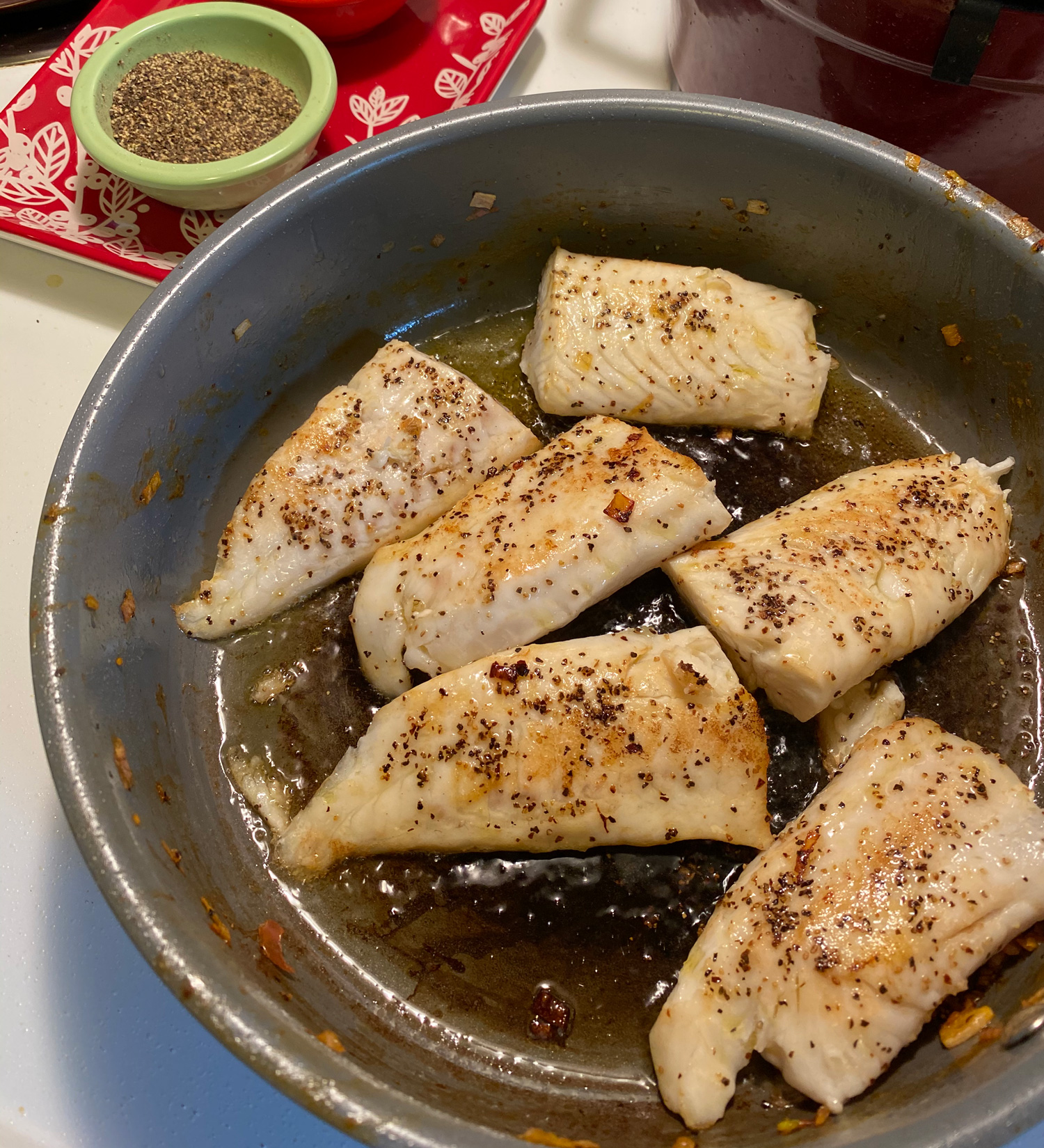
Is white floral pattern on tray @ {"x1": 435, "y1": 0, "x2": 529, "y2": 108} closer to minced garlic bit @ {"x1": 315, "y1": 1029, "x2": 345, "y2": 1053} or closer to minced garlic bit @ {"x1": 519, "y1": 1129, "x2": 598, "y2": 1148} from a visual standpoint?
minced garlic bit @ {"x1": 315, "y1": 1029, "x2": 345, "y2": 1053}

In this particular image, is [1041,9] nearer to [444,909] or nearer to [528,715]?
[528,715]

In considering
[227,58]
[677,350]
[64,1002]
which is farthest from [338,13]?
[64,1002]

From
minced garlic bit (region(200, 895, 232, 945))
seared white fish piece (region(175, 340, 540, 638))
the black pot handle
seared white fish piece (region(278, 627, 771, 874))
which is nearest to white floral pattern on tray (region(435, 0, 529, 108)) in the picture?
seared white fish piece (region(175, 340, 540, 638))

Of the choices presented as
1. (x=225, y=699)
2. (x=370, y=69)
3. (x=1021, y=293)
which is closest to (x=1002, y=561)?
(x=1021, y=293)

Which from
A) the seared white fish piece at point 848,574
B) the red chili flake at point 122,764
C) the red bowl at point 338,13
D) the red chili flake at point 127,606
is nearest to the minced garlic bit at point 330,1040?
the red chili flake at point 122,764

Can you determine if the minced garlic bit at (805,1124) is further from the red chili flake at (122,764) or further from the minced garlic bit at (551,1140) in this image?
the red chili flake at (122,764)

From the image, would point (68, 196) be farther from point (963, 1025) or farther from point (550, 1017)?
point (963, 1025)
